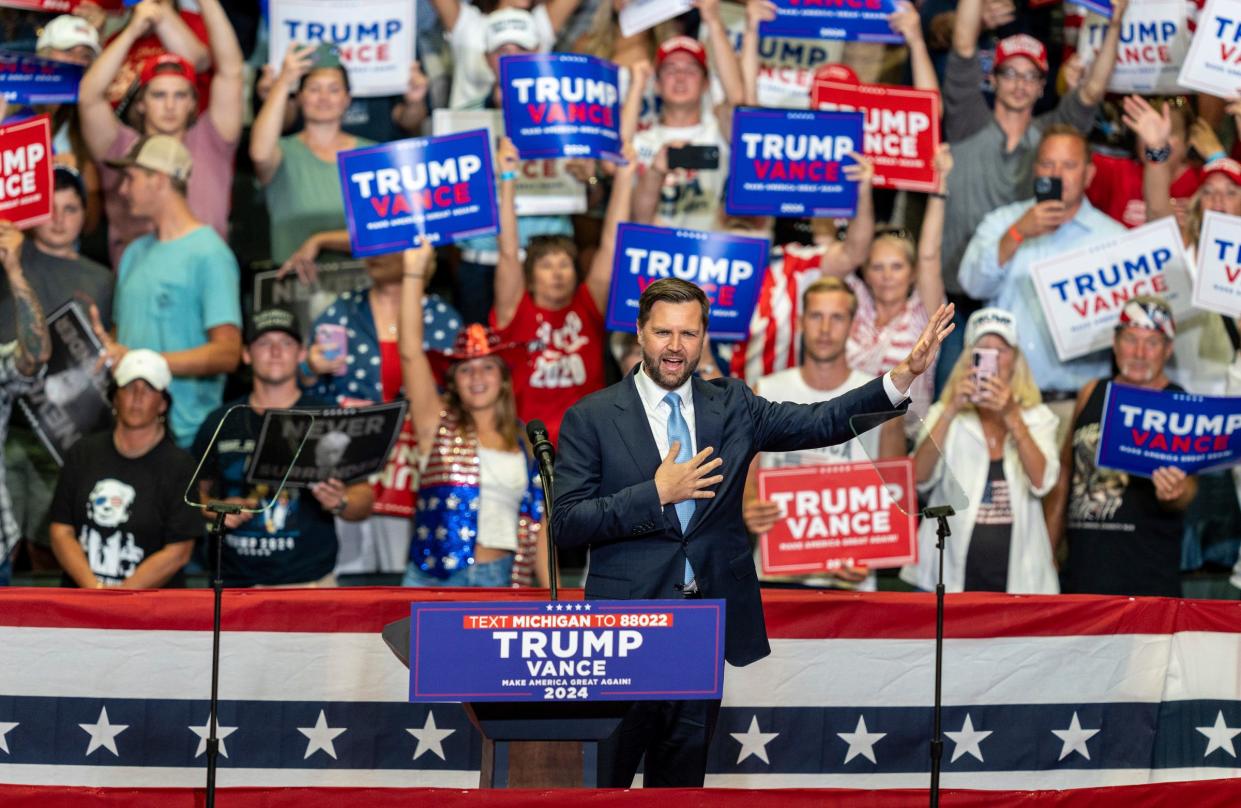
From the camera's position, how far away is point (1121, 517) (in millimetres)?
7133

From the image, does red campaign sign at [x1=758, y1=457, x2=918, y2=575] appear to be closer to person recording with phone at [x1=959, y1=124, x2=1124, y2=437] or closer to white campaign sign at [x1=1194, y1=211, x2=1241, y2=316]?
person recording with phone at [x1=959, y1=124, x2=1124, y2=437]

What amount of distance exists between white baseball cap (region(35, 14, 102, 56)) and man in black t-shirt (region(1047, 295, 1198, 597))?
4.63 m

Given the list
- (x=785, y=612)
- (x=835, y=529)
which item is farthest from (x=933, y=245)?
(x=785, y=612)

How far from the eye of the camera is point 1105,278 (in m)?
7.70

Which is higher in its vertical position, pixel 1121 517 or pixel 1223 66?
pixel 1223 66

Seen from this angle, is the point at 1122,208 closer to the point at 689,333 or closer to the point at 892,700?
the point at 892,700

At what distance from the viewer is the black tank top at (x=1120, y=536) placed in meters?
7.09

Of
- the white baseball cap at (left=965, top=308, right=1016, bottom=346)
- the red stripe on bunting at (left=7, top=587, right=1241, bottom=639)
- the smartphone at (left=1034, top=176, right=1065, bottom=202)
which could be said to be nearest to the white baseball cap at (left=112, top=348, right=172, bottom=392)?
the red stripe on bunting at (left=7, top=587, right=1241, bottom=639)

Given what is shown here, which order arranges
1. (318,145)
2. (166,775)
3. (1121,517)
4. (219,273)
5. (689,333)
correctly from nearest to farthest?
(689,333) < (166,775) < (1121,517) < (219,273) < (318,145)

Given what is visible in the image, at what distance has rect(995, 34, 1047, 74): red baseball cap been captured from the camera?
326 inches

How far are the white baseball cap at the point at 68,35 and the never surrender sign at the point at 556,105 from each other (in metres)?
1.89

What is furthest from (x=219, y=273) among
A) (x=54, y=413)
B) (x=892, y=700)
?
(x=892, y=700)

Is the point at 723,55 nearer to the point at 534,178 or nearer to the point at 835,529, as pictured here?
the point at 534,178

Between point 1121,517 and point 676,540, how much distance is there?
122 inches
